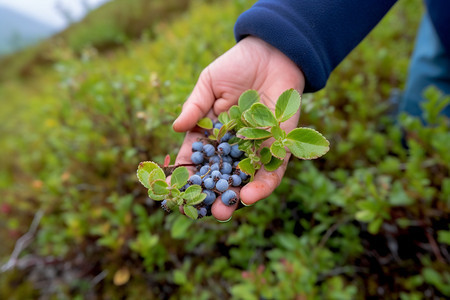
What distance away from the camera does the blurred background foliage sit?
1406 mm

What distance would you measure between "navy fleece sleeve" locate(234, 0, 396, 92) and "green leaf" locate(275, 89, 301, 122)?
13.7 inches

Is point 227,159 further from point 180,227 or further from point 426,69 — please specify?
point 426,69

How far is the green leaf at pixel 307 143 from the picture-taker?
0.84m

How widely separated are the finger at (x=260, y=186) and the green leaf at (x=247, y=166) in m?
0.04

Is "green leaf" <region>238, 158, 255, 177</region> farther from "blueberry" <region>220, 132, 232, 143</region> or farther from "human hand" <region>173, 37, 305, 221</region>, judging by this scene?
"human hand" <region>173, 37, 305, 221</region>

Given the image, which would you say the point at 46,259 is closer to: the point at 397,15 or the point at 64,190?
the point at 64,190

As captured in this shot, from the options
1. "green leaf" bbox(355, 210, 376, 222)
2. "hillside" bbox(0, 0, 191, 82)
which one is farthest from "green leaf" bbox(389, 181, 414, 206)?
"hillside" bbox(0, 0, 191, 82)

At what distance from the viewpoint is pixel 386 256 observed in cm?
149

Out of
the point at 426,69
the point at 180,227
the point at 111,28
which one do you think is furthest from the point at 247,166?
the point at 111,28

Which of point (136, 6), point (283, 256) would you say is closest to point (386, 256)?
point (283, 256)

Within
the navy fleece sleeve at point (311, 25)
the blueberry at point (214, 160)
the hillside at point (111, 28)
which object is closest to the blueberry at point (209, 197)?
the blueberry at point (214, 160)

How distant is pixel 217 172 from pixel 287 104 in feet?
1.04

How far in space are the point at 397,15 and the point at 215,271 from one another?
9.90 ft

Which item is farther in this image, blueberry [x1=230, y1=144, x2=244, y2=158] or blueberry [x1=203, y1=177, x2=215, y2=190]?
blueberry [x1=230, y1=144, x2=244, y2=158]
